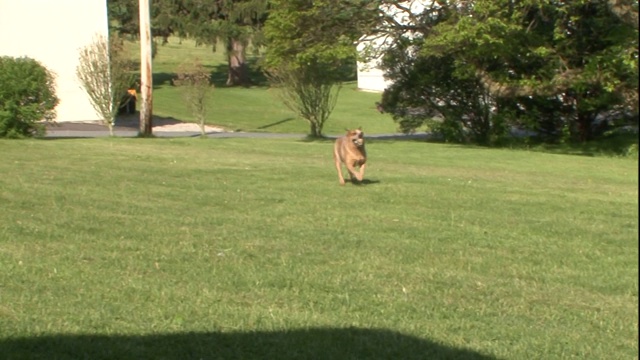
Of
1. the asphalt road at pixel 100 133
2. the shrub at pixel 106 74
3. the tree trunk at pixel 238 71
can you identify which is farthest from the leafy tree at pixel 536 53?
the tree trunk at pixel 238 71

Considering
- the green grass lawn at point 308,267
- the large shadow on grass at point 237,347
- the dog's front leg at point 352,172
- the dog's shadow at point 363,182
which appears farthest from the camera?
the dog's shadow at point 363,182

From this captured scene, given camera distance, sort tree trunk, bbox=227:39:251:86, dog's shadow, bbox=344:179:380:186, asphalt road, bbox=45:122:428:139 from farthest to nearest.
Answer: tree trunk, bbox=227:39:251:86 → asphalt road, bbox=45:122:428:139 → dog's shadow, bbox=344:179:380:186

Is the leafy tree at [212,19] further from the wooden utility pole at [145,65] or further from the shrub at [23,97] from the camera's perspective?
the shrub at [23,97]

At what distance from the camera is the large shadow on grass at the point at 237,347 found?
6.34 metres

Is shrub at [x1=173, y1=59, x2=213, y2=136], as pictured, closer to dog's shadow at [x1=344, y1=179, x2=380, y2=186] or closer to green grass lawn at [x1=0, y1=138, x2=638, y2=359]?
green grass lawn at [x1=0, y1=138, x2=638, y2=359]

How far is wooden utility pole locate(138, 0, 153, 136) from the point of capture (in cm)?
3259

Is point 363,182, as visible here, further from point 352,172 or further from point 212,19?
point 212,19

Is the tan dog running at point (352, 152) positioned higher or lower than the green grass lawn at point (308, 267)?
higher

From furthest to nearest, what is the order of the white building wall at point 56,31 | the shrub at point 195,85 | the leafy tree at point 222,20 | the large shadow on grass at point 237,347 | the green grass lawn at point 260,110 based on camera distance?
the leafy tree at point 222,20 → the green grass lawn at point 260,110 → the white building wall at point 56,31 → the shrub at point 195,85 → the large shadow on grass at point 237,347

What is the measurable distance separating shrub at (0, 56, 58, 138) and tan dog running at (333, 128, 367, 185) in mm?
14516

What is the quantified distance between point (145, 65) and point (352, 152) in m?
18.2

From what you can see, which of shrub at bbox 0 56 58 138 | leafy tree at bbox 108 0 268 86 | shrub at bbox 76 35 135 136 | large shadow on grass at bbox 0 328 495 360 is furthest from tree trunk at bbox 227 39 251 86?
large shadow on grass at bbox 0 328 495 360

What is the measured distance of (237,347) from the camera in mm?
6633

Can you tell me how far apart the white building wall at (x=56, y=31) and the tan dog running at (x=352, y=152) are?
2499 cm
